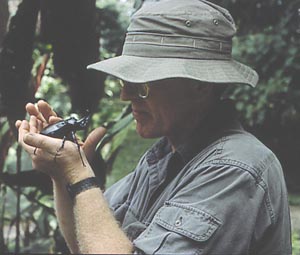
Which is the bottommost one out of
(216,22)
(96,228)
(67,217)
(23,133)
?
(67,217)

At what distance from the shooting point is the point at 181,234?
150 centimetres

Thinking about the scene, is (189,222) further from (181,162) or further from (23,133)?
(23,133)

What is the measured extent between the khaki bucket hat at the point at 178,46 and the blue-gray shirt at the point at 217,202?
7.1 inches

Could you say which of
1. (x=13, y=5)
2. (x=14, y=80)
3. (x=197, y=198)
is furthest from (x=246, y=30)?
(x=197, y=198)

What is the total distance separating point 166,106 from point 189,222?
40 cm

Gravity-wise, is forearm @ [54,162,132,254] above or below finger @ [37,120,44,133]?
below

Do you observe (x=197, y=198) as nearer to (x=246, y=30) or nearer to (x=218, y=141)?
(x=218, y=141)

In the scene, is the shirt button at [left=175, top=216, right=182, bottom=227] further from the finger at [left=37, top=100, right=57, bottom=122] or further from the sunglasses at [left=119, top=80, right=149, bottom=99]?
the finger at [left=37, top=100, right=57, bottom=122]

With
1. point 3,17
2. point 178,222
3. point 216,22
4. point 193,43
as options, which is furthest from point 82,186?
point 3,17

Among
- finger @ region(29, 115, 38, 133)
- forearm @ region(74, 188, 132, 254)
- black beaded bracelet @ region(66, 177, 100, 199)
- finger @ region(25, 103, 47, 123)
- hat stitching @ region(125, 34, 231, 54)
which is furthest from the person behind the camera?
finger @ region(25, 103, 47, 123)

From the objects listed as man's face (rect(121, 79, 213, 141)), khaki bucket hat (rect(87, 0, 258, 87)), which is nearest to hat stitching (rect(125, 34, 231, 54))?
khaki bucket hat (rect(87, 0, 258, 87))

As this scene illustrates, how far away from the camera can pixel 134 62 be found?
5.52ft

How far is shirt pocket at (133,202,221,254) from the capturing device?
1.49 m

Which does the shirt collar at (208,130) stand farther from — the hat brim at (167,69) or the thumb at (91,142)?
the thumb at (91,142)
